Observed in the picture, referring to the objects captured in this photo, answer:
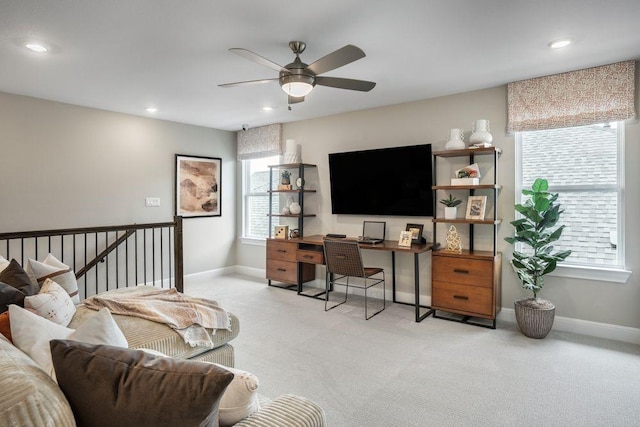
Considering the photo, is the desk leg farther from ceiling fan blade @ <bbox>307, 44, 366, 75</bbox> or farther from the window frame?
ceiling fan blade @ <bbox>307, 44, 366, 75</bbox>

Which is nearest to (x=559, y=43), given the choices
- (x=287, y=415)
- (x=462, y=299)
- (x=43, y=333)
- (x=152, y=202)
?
(x=462, y=299)

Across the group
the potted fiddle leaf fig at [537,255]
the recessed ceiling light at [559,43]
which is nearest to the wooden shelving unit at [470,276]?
the potted fiddle leaf fig at [537,255]

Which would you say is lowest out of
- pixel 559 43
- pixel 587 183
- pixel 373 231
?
pixel 373 231

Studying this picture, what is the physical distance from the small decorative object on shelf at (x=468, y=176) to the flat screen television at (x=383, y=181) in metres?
0.43

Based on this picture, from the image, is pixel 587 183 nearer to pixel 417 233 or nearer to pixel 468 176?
pixel 468 176

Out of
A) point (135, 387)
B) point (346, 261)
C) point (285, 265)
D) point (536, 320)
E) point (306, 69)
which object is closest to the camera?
point (135, 387)

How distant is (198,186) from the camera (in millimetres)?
5828

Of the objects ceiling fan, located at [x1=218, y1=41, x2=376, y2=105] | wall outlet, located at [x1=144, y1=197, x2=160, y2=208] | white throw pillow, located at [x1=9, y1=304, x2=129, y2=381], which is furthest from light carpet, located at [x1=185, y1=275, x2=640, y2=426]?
wall outlet, located at [x1=144, y1=197, x2=160, y2=208]

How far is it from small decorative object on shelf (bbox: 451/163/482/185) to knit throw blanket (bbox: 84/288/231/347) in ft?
8.55

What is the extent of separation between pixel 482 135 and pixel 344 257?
72.9 inches

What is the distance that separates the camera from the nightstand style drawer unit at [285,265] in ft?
16.7

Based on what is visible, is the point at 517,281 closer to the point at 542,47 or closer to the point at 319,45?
the point at 542,47

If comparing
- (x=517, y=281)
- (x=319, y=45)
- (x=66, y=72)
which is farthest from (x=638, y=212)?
(x=66, y=72)

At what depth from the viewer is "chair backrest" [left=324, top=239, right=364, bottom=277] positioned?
3932 millimetres
